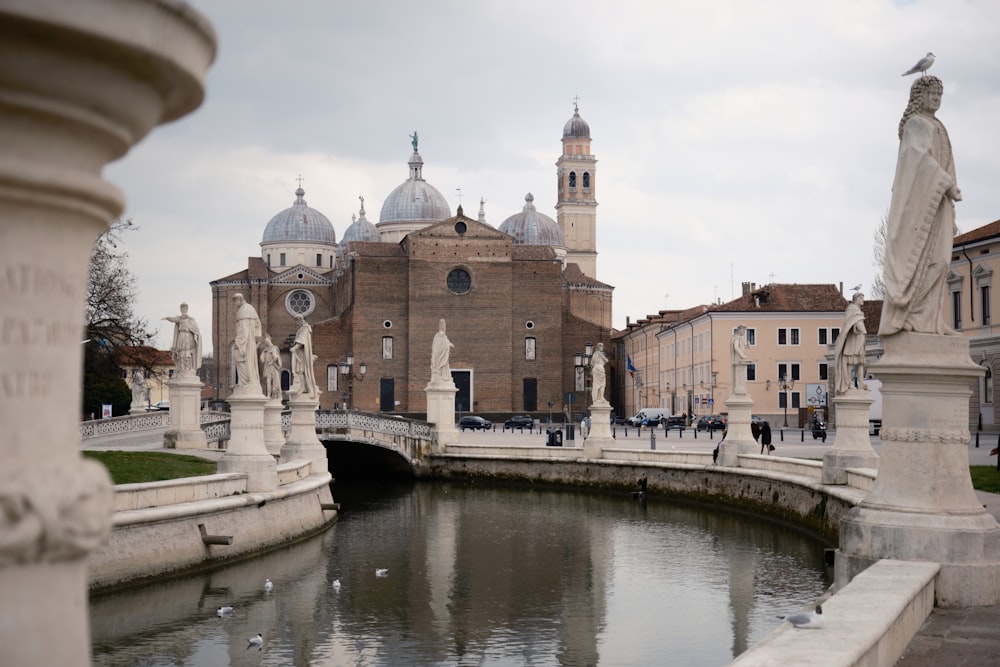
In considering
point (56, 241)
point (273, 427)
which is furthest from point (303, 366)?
point (56, 241)

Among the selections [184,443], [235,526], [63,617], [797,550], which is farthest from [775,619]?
[184,443]

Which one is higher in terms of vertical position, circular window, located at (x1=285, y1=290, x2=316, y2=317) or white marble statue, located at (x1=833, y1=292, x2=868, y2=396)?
circular window, located at (x1=285, y1=290, x2=316, y2=317)

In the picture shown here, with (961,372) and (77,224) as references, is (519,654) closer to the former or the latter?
(961,372)

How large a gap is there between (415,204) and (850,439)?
77.4m

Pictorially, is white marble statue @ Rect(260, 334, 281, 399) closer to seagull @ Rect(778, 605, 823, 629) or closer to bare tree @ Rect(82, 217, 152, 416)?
bare tree @ Rect(82, 217, 152, 416)

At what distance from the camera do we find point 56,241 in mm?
2609

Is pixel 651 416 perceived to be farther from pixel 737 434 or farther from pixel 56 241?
pixel 56 241

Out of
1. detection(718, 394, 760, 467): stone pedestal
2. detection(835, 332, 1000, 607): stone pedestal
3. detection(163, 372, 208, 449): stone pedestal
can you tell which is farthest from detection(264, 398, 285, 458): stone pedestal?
detection(835, 332, 1000, 607): stone pedestal

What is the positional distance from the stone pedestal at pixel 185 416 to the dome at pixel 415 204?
2585 inches

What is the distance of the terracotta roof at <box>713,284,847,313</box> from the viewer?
66.7 m

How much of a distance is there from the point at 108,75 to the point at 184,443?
29.7 metres

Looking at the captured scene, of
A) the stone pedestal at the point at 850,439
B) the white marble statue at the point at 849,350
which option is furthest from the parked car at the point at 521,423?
the white marble statue at the point at 849,350

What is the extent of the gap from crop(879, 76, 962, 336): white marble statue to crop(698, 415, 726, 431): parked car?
4604cm

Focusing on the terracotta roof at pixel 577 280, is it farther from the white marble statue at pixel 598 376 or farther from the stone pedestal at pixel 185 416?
the stone pedestal at pixel 185 416
